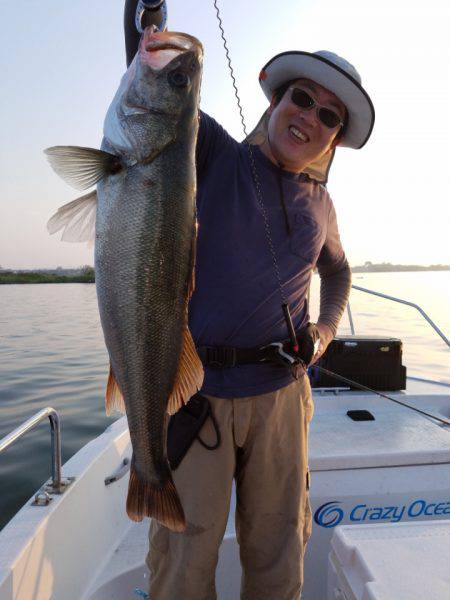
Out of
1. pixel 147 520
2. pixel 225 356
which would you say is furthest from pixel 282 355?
pixel 147 520

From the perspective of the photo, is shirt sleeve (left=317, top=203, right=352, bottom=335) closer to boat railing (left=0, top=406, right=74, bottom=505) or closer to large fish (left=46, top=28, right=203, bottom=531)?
large fish (left=46, top=28, right=203, bottom=531)

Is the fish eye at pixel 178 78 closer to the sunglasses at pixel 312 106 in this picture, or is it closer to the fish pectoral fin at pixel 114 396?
the sunglasses at pixel 312 106

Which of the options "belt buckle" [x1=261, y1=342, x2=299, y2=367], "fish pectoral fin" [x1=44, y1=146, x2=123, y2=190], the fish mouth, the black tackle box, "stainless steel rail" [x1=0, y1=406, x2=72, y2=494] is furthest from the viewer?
the black tackle box

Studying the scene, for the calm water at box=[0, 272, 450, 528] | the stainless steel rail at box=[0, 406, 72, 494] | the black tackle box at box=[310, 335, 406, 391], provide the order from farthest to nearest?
the calm water at box=[0, 272, 450, 528] → the black tackle box at box=[310, 335, 406, 391] → the stainless steel rail at box=[0, 406, 72, 494]

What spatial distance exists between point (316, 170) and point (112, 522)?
281cm

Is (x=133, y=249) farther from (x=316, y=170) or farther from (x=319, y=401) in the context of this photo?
(x=319, y=401)

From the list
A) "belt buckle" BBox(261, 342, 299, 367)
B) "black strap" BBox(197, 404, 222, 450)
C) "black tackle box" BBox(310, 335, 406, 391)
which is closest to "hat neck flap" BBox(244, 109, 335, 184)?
"belt buckle" BBox(261, 342, 299, 367)

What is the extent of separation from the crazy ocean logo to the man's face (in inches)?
88.2

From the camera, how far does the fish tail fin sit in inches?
73.1

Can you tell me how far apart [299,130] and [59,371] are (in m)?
9.77

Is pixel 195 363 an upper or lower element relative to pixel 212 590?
upper

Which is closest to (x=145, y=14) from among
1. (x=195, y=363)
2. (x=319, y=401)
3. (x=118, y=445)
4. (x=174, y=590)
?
(x=195, y=363)

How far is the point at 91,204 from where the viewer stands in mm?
1790

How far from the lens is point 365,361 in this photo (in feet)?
16.5
